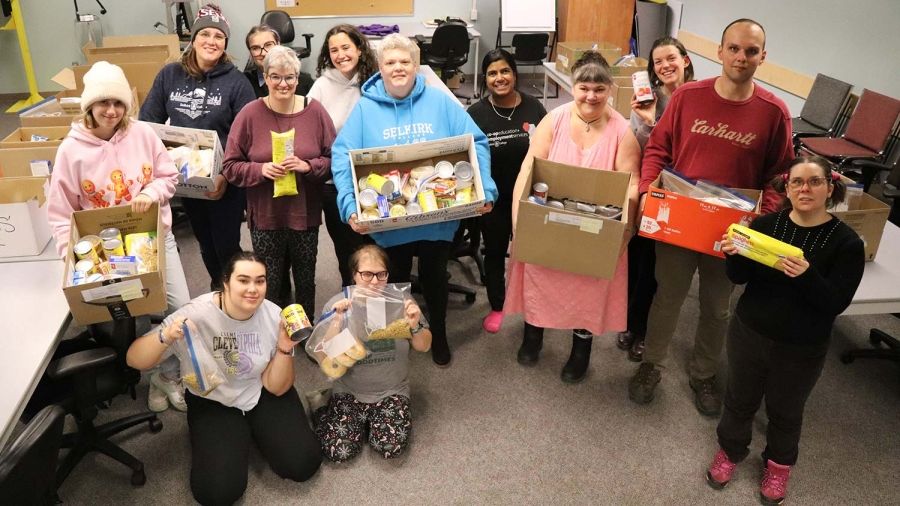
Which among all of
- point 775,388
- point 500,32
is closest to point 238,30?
point 500,32

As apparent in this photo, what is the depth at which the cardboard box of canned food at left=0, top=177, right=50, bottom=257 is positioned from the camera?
236 centimetres

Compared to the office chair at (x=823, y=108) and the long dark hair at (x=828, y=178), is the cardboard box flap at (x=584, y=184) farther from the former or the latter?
the office chair at (x=823, y=108)

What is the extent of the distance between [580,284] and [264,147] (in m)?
1.39

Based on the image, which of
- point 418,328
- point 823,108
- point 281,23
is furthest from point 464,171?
point 281,23

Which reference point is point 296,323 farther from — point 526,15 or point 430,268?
point 526,15

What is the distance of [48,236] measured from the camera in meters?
2.50

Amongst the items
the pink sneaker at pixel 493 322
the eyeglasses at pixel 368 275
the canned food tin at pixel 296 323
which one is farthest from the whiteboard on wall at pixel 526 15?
the canned food tin at pixel 296 323

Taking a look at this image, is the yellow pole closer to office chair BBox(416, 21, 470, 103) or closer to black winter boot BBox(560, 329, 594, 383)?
office chair BBox(416, 21, 470, 103)

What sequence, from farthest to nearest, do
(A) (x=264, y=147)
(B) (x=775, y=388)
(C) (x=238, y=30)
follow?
(C) (x=238, y=30) → (A) (x=264, y=147) → (B) (x=775, y=388)

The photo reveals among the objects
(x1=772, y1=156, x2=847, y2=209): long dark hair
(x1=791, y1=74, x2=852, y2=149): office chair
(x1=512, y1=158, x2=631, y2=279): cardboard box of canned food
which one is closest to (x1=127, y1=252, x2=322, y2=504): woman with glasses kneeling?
(x1=512, y1=158, x2=631, y2=279): cardboard box of canned food

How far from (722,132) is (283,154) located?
1625mm

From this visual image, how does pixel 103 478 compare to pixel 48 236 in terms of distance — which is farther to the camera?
pixel 48 236

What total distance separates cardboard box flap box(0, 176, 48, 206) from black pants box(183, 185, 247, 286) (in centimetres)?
57

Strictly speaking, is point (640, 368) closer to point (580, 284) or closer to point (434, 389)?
point (580, 284)
